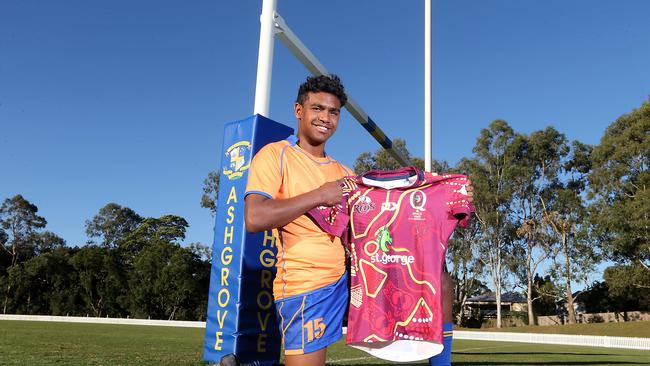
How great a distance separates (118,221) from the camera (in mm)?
56656

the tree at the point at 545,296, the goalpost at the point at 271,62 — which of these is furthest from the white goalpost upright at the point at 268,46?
the tree at the point at 545,296

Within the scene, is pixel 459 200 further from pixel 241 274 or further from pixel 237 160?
pixel 237 160

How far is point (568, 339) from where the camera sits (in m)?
21.5

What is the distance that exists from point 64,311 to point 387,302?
38.3 m

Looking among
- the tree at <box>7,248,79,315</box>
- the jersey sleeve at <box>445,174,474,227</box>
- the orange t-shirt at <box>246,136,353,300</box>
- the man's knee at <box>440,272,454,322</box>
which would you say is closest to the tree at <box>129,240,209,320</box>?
the tree at <box>7,248,79,315</box>

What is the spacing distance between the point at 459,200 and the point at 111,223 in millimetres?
59095

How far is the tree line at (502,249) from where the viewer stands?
30.7m

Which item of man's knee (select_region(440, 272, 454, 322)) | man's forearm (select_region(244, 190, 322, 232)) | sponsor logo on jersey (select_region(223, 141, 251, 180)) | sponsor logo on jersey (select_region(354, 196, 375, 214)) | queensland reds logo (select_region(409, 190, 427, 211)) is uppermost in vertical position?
sponsor logo on jersey (select_region(223, 141, 251, 180))

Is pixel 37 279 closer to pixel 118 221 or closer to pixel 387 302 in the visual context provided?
pixel 118 221

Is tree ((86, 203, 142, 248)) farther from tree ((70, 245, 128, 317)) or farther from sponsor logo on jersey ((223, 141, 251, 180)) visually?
sponsor logo on jersey ((223, 141, 251, 180))

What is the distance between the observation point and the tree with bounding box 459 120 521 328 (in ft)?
108

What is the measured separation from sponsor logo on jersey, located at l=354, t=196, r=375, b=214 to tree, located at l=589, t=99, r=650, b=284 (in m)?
29.5

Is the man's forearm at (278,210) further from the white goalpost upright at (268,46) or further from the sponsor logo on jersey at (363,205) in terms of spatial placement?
the white goalpost upright at (268,46)

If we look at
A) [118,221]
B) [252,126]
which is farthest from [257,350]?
[118,221]
